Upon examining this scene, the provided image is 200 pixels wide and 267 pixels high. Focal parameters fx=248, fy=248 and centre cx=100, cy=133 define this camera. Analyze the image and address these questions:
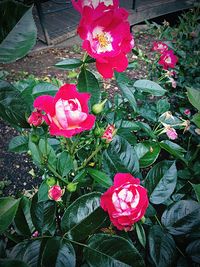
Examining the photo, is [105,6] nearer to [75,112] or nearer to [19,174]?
[75,112]

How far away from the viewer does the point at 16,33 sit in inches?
15.8

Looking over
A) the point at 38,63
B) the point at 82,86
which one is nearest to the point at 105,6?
the point at 82,86

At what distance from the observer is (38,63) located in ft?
9.52

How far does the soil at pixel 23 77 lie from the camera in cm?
164

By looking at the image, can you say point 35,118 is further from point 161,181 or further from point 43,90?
point 161,181

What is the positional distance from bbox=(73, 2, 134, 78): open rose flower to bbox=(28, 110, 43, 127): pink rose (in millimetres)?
169

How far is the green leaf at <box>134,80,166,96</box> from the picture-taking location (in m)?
0.85

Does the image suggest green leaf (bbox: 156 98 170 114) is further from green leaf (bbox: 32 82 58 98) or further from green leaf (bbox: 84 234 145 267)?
green leaf (bbox: 84 234 145 267)

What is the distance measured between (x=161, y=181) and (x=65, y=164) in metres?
0.29

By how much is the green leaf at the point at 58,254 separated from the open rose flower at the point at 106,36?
41 centimetres

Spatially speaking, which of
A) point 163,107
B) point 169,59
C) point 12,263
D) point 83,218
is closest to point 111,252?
point 83,218

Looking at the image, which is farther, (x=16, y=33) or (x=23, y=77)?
(x=23, y=77)

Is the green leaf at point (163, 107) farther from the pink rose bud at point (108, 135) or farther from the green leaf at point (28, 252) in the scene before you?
the green leaf at point (28, 252)

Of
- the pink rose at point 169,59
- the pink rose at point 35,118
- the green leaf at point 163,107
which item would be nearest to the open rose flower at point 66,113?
the pink rose at point 35,118
